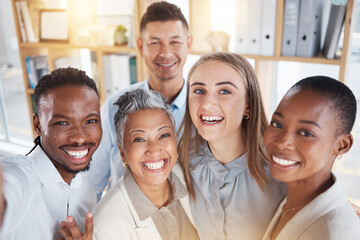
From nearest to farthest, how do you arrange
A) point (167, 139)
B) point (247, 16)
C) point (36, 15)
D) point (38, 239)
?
1. point (38, 239)
2. point (167, 139)
3. point (247, 16)
4. point (36, 15)

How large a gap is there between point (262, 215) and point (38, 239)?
856mm

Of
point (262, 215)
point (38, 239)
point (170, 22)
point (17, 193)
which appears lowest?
point (262, 215)

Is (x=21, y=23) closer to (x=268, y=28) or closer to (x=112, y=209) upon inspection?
(x=268, y=28)

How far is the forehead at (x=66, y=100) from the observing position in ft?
3.65

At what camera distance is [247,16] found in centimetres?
218

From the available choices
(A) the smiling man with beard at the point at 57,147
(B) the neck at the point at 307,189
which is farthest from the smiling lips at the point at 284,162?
(A) the smiling man with beard at the point at 57,147

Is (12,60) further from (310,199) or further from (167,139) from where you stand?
(310,199)

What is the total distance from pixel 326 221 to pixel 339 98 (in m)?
0.37

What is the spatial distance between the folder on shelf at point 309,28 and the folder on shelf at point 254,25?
0.87ft

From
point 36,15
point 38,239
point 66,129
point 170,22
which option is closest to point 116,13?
point 36,15

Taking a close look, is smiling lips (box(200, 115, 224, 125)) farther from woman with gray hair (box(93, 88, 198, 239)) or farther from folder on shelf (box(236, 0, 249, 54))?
folder on shelf (box(236, 0, 249, 54))

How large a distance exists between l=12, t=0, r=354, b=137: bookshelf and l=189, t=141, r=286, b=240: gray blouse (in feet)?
3.43

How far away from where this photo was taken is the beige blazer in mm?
915

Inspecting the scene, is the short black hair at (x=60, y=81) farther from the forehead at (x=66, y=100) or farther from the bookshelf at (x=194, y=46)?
the bookshelf at (x=194, y=46)
